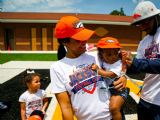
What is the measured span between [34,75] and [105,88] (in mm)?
2059

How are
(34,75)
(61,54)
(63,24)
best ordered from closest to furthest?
(63,24)
(61,54)
(34,75)

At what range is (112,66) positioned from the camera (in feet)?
5.30

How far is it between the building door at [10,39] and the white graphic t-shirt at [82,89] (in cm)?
2155

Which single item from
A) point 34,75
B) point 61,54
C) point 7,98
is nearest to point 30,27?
point 7,98

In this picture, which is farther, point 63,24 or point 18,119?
point 18,119

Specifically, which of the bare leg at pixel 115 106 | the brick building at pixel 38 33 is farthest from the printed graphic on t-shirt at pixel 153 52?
the brick building at pixel 38 33

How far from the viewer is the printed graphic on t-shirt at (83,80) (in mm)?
1358

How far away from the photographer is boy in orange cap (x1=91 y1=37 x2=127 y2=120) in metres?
1.46

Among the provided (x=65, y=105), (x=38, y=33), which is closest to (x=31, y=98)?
(x=65, y=105)

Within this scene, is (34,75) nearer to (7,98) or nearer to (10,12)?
(7,98)

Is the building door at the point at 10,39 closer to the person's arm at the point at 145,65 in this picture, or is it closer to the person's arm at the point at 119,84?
the person's arm at the point at 119,84

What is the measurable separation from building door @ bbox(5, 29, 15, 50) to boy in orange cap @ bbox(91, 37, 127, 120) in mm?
21605

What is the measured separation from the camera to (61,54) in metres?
1.85

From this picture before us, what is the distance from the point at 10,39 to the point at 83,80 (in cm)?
2223
